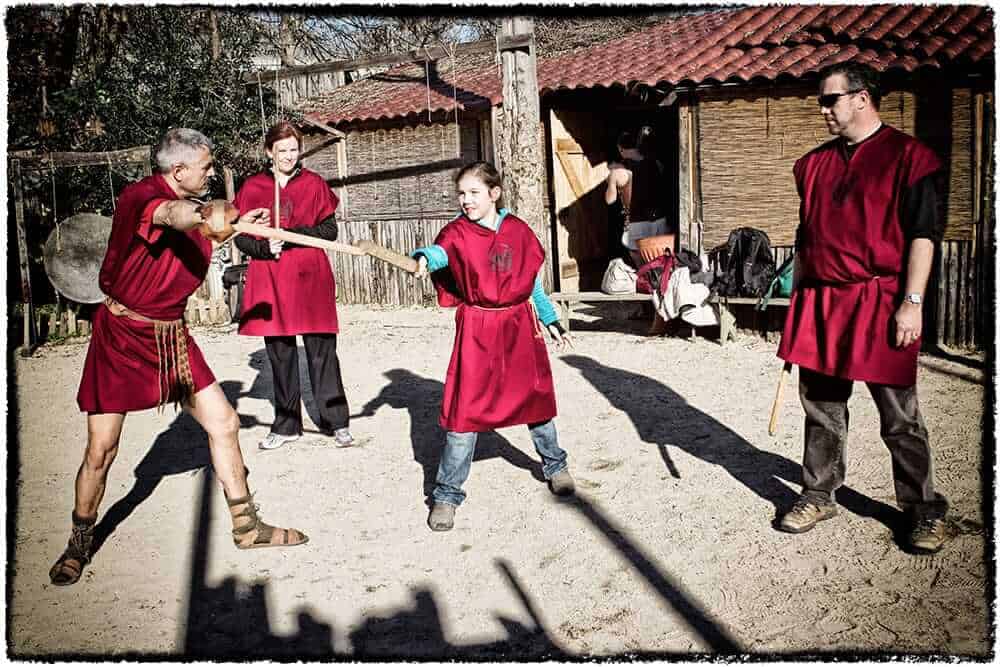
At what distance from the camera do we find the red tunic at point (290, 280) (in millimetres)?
5109

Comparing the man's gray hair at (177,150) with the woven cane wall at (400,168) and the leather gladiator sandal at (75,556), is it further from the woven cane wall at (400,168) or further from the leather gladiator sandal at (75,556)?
the woven cane wall at (400,168)

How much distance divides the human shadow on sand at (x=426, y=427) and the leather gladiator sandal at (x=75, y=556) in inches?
60.9

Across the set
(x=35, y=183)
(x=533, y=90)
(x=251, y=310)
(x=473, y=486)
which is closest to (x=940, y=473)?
(x=473, y=486)

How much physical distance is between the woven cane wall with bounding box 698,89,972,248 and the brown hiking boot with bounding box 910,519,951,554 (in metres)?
4.85

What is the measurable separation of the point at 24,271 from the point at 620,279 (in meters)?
6.11

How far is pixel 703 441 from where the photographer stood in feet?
17.5

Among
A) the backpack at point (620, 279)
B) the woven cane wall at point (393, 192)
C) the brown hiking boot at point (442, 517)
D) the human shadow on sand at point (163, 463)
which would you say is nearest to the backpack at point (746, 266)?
the backpack at point (620, 279)

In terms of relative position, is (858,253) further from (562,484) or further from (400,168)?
(400,168)

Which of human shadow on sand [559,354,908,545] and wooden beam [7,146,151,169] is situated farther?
wooden beam [7,146,151,169]

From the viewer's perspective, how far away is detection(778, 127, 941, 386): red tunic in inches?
134

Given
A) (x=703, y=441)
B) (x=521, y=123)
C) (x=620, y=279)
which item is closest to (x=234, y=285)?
Answer: (x=521, y=123)

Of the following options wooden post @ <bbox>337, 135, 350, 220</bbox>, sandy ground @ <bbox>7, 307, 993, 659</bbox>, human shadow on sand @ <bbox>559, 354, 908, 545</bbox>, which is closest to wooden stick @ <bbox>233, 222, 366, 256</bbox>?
sandy ground @ <bbox>7, 307, 993, 659</bbox>

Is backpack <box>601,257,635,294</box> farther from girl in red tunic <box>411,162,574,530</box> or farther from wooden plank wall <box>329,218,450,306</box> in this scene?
girl in red tunic <box>411,162,574,530</box>

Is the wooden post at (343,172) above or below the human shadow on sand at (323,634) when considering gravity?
above
